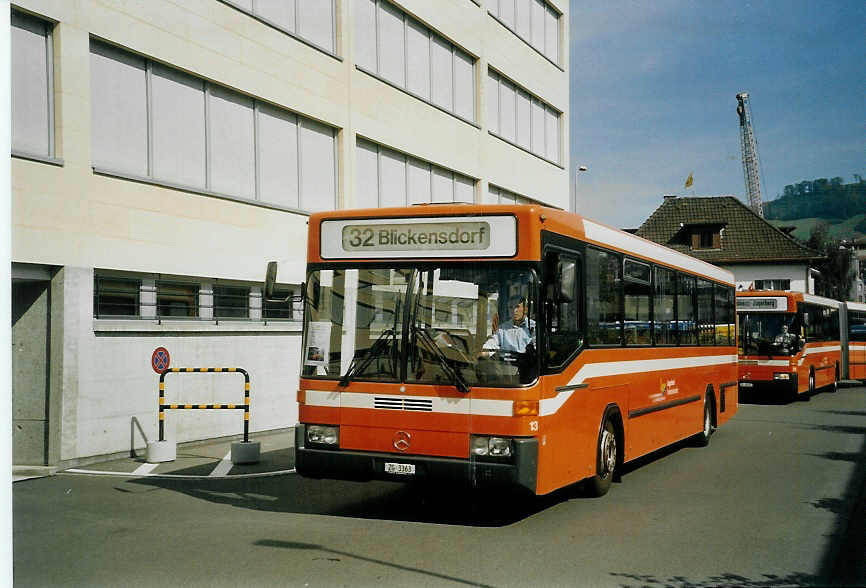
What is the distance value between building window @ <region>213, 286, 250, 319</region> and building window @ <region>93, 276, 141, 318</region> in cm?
207

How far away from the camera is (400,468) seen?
8.84 m

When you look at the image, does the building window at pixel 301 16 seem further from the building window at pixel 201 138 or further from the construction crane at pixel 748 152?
the construction crane at pixel 748 152

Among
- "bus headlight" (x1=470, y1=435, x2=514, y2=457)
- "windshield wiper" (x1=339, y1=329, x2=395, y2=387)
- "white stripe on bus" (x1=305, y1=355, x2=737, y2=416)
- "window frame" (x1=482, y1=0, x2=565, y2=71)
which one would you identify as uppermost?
"window frame" (x1=482, y1=0, x2=565, y2=71)

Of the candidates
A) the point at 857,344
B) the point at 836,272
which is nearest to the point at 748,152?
the point at 836,272

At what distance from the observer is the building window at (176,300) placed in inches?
614

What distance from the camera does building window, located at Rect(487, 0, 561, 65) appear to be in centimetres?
3014

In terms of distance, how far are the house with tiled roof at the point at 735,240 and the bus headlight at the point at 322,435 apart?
5586 centimetres

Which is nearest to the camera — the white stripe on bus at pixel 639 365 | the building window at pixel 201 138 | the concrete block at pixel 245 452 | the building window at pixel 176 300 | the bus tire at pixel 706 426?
the white stripe on bus at pixel 639 365

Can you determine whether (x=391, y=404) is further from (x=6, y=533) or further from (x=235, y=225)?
(x=235, y=225)

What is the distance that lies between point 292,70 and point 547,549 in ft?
44.1

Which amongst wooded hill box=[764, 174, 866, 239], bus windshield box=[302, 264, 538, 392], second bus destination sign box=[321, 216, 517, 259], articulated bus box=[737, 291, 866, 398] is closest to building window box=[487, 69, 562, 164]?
wooded hill box=[764, 174, 866, 239]

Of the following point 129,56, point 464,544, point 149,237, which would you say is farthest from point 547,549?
point 129,56

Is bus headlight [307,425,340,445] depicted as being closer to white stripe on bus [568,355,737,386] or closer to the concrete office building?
white stripe on bus [568,355,737,386]

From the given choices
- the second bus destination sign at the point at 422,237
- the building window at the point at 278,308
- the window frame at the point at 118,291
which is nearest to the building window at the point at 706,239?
the building window at the point at 278,308
